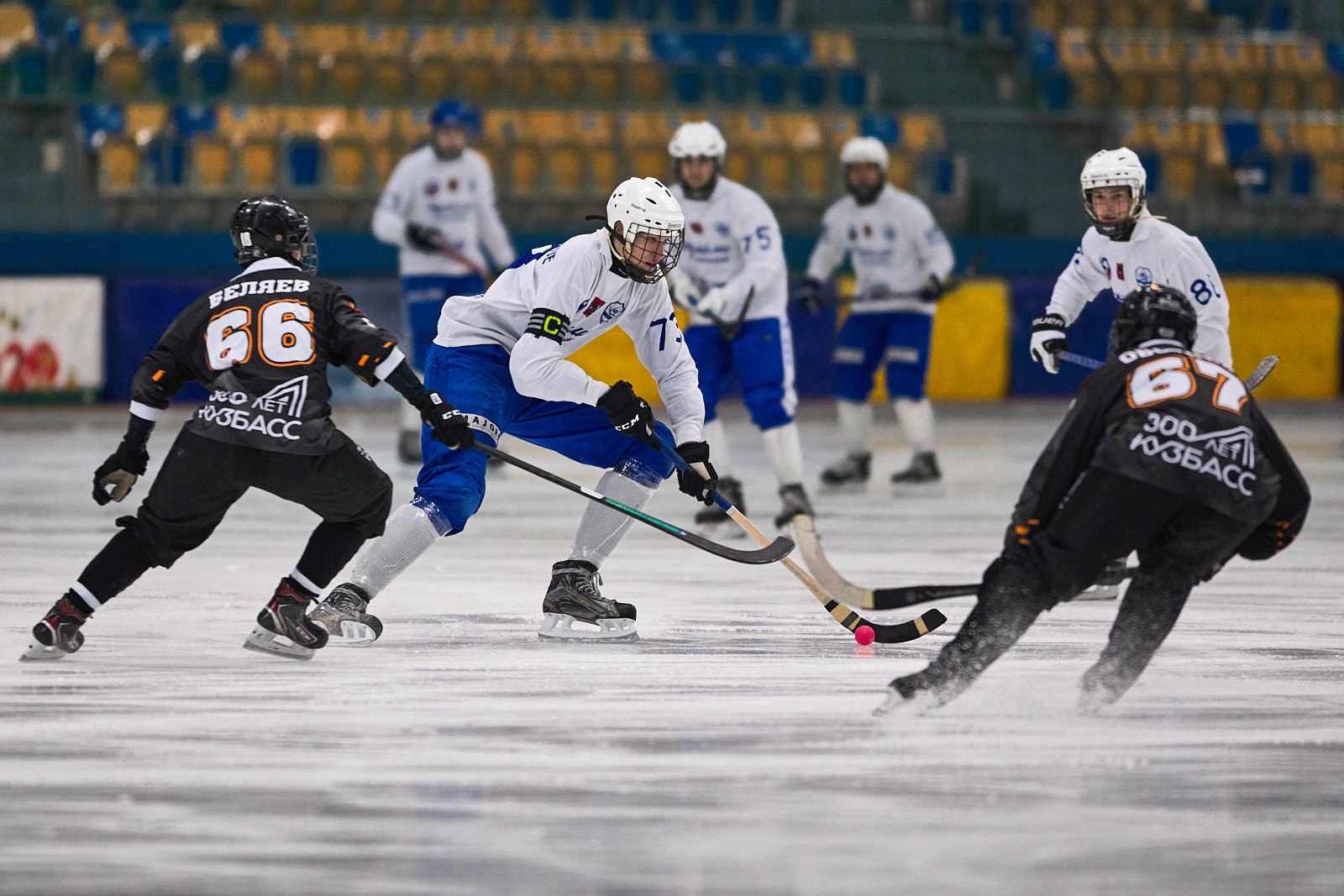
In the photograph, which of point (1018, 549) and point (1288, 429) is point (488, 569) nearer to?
point (1018, 549)

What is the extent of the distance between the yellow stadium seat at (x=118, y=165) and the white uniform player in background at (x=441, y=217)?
396cm

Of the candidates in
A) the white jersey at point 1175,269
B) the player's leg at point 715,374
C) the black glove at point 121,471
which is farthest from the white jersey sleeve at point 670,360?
the player's leg at point 715,374

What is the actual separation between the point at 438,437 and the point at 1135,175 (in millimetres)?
2577

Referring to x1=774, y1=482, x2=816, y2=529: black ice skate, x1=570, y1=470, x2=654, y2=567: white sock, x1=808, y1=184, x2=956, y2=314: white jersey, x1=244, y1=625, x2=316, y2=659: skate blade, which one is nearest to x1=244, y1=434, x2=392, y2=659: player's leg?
x1=244, y1=625, x2=316, y2=659: skate blade

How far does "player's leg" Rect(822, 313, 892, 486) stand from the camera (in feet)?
32.4

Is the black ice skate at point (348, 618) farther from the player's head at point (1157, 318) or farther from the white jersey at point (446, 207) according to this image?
the white jersey at point (446, 207)

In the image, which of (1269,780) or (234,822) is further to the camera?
(1269,780)

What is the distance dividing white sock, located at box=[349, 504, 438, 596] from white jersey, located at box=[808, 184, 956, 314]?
17.0ft

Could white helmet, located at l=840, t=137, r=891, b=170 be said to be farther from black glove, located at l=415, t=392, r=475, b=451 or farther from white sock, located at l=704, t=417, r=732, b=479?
black glove, located at l=415, t=392, r=475, b=451

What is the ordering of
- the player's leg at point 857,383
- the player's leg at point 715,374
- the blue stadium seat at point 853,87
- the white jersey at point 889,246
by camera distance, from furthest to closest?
the blue stadium seat at point 853,87
the white jersey at point 889,246
the player's leg at point 857,383
the player's leg at point 715,374

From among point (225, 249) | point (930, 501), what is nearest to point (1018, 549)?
point (930, 501)

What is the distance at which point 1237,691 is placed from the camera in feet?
15.4

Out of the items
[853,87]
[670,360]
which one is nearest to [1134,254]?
[670,360]

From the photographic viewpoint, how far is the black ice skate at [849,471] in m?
9.77
